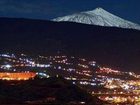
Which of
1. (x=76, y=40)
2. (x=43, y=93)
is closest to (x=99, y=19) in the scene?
(x=76, y=40)

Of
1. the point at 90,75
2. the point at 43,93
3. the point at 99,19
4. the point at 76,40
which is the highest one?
the point at 99,19

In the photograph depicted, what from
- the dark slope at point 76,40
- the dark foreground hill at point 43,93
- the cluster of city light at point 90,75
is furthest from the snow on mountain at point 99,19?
the dark foreground hill at point 43,93

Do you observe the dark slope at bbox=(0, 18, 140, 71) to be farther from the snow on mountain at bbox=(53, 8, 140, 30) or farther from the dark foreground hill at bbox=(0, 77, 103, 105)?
the dark foreground hill at bbox=(0, 77, 103, 105)

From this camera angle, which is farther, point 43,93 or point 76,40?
point 76,40

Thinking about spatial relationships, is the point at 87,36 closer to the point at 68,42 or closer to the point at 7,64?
the point at 68,42

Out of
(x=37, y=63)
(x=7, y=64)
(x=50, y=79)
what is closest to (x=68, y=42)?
(x=37, y=63)

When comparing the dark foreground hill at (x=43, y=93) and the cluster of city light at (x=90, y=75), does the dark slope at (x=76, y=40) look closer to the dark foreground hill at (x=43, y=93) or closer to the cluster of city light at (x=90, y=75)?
the cluster of city light at (x=90, y=75)

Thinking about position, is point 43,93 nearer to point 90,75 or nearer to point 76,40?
point 90,75

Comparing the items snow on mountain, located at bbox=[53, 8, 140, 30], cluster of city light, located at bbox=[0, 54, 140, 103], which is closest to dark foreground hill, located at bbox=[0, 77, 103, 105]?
cluster of city light, located at bbox=[0, 54, 140, 103]
